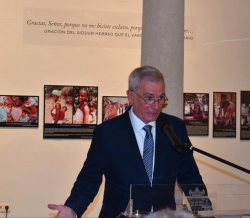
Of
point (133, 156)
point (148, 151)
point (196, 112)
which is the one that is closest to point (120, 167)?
point (133, 156)

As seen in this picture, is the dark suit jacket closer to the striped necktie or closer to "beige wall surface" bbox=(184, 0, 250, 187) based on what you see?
the striped necktie

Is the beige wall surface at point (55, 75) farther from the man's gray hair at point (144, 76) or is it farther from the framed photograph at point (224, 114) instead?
the man's gray hair at point (144, 76)

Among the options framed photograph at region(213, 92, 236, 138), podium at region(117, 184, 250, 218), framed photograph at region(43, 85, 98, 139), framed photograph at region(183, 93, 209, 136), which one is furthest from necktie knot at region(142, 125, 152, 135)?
framed photograph at region(213, 92, 236, 138)

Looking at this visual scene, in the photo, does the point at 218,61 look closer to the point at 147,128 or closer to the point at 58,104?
the point at 58,104

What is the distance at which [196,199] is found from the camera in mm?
2602

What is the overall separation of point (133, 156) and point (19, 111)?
329cm

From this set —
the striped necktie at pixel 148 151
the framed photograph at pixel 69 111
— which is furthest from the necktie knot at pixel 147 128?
the framed photograph at pixel 69 111

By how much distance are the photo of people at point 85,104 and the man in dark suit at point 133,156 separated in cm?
298

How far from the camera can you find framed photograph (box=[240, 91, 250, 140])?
687 centimetres

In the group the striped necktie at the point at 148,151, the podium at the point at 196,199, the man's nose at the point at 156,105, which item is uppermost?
the man's nose at the point at 156,105

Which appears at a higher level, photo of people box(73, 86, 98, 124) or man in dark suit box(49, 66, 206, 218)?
photo of people box(73, 86, 98, 124)

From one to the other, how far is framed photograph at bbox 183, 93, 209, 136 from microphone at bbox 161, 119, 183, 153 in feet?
11.7

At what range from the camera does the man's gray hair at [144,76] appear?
3154 millimetres

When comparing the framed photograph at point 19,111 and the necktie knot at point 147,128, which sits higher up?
the framed photograph at point 19,111
